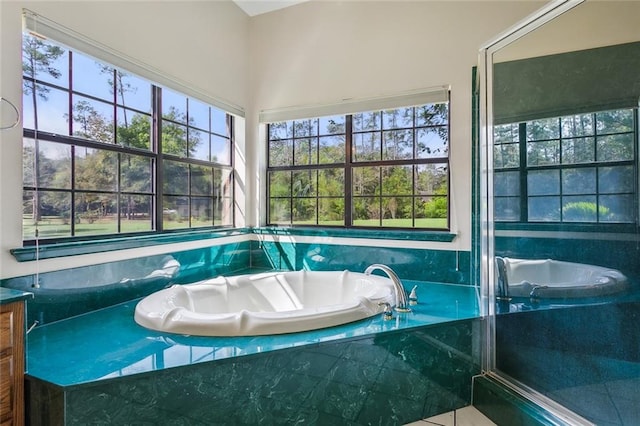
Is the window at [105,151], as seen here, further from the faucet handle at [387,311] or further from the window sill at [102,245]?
the faucet handle at [387,311]

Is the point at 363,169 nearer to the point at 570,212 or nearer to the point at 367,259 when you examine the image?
the point at 367,259

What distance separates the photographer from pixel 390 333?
1.75 m

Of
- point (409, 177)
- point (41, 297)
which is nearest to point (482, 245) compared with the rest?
point (409, 177)

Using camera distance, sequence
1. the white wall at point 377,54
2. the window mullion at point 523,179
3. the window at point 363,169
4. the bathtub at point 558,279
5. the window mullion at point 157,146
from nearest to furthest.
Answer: the bathtub at point 558,279, the window mullion at point 523,179, the window mullion at point 157,146, the white wall at point 377,54, the window at point 363,169

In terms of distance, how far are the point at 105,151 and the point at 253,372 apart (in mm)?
1652

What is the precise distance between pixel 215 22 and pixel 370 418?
10.0ft

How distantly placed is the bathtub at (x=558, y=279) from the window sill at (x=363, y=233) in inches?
24.9

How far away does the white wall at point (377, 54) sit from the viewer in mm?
2676

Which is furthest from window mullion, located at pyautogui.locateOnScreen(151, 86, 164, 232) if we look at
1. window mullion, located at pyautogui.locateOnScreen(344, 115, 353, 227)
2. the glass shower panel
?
the glass shower panel

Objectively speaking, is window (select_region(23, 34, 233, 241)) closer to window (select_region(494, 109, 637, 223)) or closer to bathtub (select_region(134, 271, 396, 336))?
bathtub (select_region(134, 271, 396, 336))

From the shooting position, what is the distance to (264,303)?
8.84 ft

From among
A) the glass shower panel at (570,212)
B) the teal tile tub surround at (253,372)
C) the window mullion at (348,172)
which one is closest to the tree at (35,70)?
the teal tile tub surround at (253,372)

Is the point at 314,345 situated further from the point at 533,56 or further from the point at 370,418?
the point at 533,56

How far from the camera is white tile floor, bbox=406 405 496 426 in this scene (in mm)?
1850
